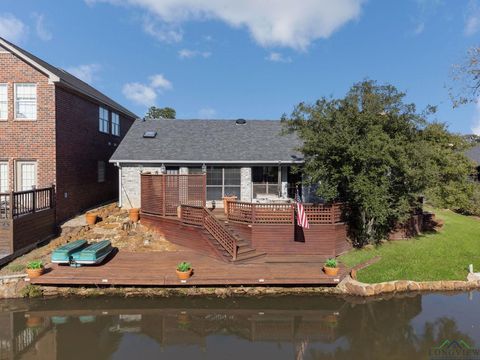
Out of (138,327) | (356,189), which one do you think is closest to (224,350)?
(138,327)

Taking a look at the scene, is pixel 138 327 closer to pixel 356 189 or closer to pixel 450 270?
pixel 356 189

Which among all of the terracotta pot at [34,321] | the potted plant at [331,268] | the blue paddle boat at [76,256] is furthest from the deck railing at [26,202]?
the potted plant at [331,268]

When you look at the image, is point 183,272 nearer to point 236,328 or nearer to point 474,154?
point 236,328

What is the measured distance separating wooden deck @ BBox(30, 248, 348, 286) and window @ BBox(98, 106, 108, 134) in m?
11.2

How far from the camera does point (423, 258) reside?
11531 millimetres

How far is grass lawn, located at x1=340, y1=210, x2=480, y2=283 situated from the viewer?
33.7ft

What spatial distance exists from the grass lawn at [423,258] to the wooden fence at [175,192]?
6563 mm

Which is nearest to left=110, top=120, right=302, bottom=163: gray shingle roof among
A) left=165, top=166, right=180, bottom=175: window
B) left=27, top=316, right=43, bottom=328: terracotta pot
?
left=165, top=166, right=180, bottom=175: window

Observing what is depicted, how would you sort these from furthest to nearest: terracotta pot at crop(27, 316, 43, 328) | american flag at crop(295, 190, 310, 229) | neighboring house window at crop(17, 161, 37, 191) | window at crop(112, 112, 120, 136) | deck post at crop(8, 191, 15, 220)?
1. window at crop(112, 112, 120, 136)
2. neighboring house window at crop(17, 161, 37, 191)
3. american flag at crop(295, 190, 310, 229)
4. deck post at crop(8, 191, 15, 220)
5. terracotta pot at crop(27, 316, 43, 328)

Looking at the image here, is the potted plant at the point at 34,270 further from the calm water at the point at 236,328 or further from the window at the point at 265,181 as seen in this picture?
the window at the point at 265,181

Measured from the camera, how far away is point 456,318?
796cm

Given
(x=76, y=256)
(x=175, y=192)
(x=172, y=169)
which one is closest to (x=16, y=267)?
(x=76, y=256)

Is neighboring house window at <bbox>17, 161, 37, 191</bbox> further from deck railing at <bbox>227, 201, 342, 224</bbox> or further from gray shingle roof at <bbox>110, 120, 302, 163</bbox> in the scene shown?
deck railing at <bbox>227, 201, 342, 224</bbox>

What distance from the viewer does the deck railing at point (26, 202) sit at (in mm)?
11000
